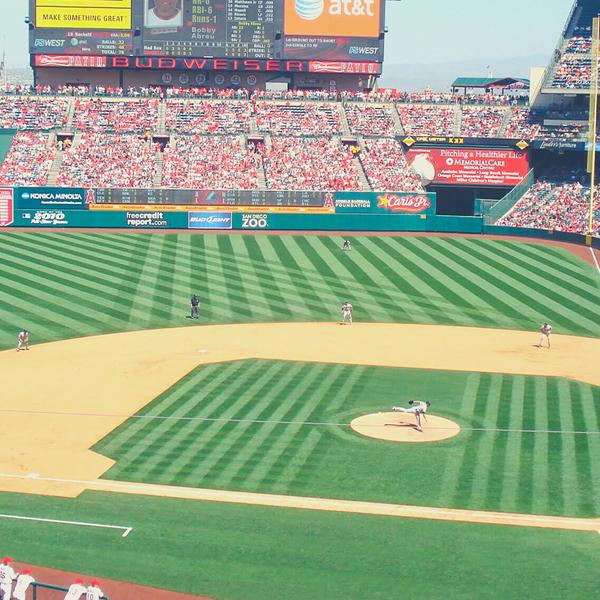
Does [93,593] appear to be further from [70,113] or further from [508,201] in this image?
[70,113]

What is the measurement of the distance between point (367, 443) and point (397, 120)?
6038 centimetres

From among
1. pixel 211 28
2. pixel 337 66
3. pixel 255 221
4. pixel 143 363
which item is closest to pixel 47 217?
pixel 255 221

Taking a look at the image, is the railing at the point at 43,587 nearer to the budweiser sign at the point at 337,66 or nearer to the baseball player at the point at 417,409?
the baseball player at the point at 417,409

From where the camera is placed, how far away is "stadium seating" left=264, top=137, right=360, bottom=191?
75938 mm

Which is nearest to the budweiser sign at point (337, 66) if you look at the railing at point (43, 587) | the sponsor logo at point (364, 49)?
the sponsor logo at point (364, 49)

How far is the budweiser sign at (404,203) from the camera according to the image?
73.8 m

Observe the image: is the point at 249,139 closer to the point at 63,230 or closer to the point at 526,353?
the point at 63,230

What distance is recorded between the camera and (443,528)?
880 inches

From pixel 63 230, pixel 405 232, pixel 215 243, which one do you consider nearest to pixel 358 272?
pixel 215 243

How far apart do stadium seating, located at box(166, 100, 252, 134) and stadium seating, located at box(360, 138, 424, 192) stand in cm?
1054

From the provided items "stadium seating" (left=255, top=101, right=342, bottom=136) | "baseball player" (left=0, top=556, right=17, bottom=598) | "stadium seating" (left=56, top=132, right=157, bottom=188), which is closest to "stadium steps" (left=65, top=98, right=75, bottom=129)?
"stadium seating" (left=56, top=132, right=157, bottom=188)

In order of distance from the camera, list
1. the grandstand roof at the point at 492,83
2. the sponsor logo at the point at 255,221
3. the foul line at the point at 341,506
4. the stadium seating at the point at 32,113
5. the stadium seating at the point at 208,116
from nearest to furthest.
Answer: the foul line at the point at 341,506, the sponsor logo at the point at 255,221, the stadium seating at the point at 32,113, the stadium seating at the point at 208,116, the grandstand roof at the point at 492,83

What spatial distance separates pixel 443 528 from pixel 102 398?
551 inches

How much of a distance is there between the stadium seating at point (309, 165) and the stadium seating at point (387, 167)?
53.9 inches
